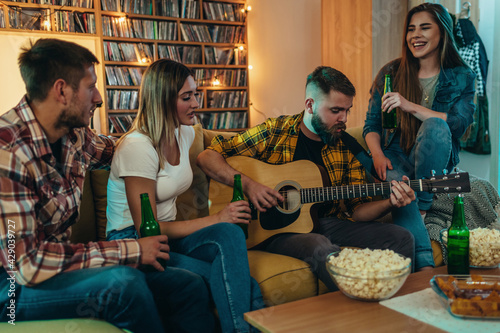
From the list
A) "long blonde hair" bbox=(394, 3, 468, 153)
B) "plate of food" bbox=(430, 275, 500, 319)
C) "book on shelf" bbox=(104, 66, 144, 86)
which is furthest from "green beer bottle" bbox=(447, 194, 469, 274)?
"book on shelf" bbox=(104, 66, 144, 86)

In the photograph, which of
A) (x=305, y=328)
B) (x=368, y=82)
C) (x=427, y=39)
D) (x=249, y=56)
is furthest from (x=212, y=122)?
(x=305, y=328)

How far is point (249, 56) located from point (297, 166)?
3.70m

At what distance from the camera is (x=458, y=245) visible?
4.58ft

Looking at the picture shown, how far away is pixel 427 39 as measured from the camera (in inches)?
85.5

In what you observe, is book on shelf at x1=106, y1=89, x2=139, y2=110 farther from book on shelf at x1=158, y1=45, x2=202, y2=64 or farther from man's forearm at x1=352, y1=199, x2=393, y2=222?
man's forearm at x1=352, y1=199, x2=393, y2=222

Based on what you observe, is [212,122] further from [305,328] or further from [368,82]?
[305,328]

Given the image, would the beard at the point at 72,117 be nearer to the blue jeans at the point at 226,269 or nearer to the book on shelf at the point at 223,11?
the blue jeans at the point at 226,269

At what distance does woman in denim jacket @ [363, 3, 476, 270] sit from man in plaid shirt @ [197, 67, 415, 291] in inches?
8.8

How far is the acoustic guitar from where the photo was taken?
1797 mm

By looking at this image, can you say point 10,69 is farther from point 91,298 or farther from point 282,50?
point 91,298

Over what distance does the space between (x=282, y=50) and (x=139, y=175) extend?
161 inches

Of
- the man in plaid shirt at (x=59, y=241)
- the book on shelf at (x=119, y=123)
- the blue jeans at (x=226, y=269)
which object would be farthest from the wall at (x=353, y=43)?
the man in plaid shirt at (x=59, y=241)

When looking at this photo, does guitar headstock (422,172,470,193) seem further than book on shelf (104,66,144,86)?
No

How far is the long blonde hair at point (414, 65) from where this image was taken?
2.16 m
